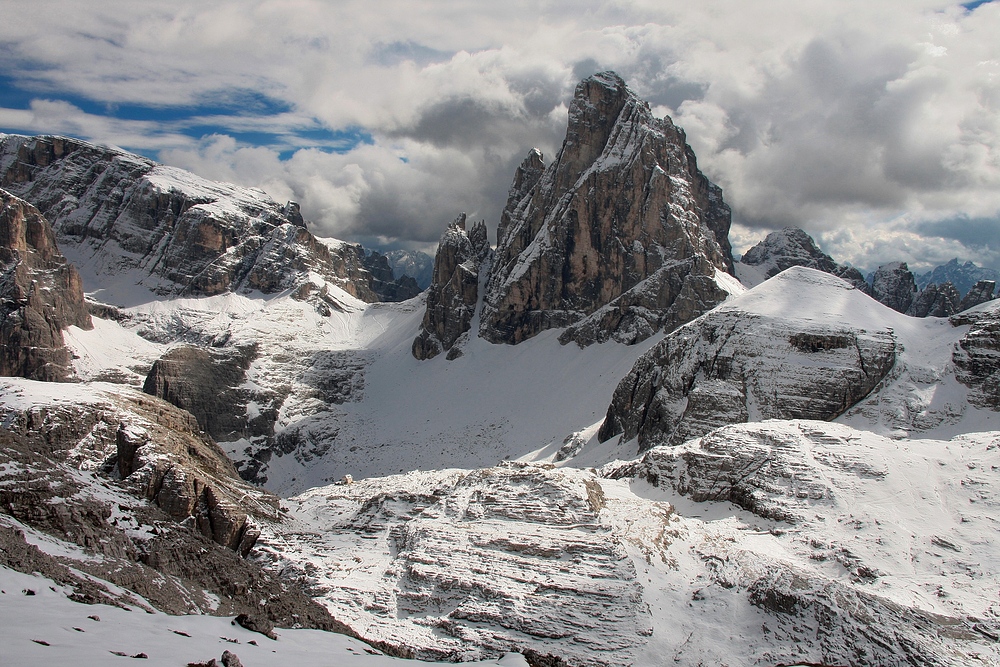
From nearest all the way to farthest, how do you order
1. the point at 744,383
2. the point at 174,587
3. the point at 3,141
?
the point at 174,587 < the point at 744,383 < the point at 3,141

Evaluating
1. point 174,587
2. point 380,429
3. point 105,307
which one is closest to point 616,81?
point 380,429

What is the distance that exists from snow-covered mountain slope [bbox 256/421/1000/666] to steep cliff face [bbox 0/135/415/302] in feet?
398

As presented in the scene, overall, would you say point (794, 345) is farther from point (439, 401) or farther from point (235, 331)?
point (235, 331)

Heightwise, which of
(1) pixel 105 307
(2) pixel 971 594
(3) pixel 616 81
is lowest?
(2) pixel 971 594

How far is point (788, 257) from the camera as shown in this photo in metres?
157

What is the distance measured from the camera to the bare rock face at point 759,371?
53.7 metres

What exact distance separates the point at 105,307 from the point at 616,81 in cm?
11016

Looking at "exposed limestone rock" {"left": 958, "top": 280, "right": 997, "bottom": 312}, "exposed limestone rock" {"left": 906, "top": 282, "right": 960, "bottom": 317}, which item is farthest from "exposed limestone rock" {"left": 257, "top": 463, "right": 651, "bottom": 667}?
"exposed limestone rock" {"left": 958, "top": 280, "right": 997, "bottom": 312}

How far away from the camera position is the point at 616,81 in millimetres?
133250

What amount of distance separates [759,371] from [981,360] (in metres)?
16.5

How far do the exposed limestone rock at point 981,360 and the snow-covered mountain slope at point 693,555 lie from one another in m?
9.94

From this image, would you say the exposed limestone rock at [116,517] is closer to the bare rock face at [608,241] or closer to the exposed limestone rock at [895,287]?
the bare rock face at [608,241]

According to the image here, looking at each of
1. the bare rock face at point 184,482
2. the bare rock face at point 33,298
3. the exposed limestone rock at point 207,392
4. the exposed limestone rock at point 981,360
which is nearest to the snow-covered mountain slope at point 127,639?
the bare rock face at point 184,482

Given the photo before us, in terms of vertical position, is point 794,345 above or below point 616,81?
below
